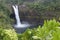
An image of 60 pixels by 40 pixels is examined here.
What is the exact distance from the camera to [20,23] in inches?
1297

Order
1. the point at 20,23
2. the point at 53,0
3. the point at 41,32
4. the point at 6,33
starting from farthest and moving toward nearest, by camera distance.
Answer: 1. the point at 53,0
2. the point at 20,23
3. the point at 6,33
4. the point at 41,32

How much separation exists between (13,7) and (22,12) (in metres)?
1.53

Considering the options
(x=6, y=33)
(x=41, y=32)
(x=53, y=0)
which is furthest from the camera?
(x=53, y=0)

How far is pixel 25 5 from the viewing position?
34594mm

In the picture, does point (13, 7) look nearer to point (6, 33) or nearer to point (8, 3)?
point (8, 3)

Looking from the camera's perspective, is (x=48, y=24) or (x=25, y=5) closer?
(x=48, y=24)

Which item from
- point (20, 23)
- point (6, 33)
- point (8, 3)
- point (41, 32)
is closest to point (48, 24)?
point (41, 32)

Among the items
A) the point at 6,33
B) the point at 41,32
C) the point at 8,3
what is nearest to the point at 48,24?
the point at 41,32

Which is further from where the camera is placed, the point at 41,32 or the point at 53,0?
the point at 53,0

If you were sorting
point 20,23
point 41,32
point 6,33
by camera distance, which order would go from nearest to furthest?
point 41,32, point 6,33, point 20,23

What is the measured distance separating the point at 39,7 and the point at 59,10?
2821 mm

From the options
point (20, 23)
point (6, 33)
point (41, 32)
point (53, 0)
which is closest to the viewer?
point (41, 32)

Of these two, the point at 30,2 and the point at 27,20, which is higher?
the point at 30,2

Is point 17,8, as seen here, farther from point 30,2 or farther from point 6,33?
point 6,33
